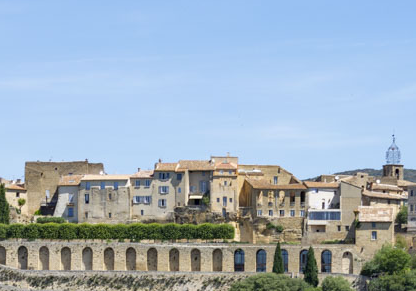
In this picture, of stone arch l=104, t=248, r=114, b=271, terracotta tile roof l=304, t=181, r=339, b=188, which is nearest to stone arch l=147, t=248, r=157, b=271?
stone arch l=104, t=248, r=114, b=271

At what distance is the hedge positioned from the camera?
104 meters

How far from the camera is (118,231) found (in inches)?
4126

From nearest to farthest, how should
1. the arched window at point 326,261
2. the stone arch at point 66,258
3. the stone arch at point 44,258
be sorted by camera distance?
the arched window at point 326,261, the stone arch at point 66,258, the stone arch at point 44,258

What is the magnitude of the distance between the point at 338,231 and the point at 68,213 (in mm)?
27822

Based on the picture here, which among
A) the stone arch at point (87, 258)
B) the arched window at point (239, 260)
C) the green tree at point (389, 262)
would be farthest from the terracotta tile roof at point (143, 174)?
the green tree at point (389, 262)

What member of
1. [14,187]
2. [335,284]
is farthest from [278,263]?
[14,187]

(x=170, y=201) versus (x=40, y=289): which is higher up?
(x=170, y=201)

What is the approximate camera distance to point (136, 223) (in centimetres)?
10562

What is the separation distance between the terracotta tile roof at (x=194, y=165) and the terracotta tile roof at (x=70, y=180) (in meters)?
10.9

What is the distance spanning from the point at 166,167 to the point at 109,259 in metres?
11.1

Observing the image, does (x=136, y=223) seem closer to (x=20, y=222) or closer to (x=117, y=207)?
(x=117, y=207)

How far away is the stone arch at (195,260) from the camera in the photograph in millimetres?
102438

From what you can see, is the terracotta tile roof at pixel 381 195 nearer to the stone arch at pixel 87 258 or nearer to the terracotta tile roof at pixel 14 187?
the stone arch at pixel 87 258

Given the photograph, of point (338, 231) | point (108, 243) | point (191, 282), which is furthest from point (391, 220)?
point (108, 243)
